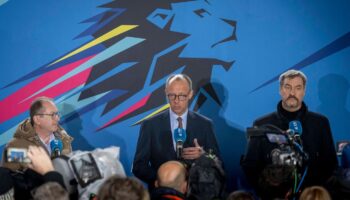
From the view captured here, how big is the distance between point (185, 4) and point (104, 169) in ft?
8.33

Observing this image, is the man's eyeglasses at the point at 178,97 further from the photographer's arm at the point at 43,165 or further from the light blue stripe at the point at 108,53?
the photographer's arm at the point at 43,165

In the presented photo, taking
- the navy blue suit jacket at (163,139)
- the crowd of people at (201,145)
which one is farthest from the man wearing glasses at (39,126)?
the navy blue suit jacket at (163,139)

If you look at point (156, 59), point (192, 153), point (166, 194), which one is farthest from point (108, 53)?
point (166, 194)

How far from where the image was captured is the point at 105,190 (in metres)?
2.80

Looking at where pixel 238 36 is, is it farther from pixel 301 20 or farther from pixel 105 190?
pixel 105 190

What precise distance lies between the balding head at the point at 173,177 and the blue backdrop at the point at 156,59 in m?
2.06

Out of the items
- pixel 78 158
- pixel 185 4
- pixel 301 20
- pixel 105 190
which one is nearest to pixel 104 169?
pixel 78 158

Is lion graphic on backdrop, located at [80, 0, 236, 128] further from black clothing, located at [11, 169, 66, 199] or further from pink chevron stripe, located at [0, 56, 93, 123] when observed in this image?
black clothing, located at [11, 169, 66, 199]

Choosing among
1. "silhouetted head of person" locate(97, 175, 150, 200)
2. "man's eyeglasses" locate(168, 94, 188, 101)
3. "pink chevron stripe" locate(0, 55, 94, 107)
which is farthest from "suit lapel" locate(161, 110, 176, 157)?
"silhouetted head of person" locate(97, 175, 150, 200)

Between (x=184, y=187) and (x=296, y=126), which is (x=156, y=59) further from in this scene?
(x=184, y=187)

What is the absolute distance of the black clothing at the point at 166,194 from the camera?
311cm

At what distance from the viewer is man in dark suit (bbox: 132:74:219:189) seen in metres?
4.59

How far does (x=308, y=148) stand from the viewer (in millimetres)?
4523

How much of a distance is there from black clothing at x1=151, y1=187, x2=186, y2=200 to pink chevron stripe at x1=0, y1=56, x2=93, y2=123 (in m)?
2.44
